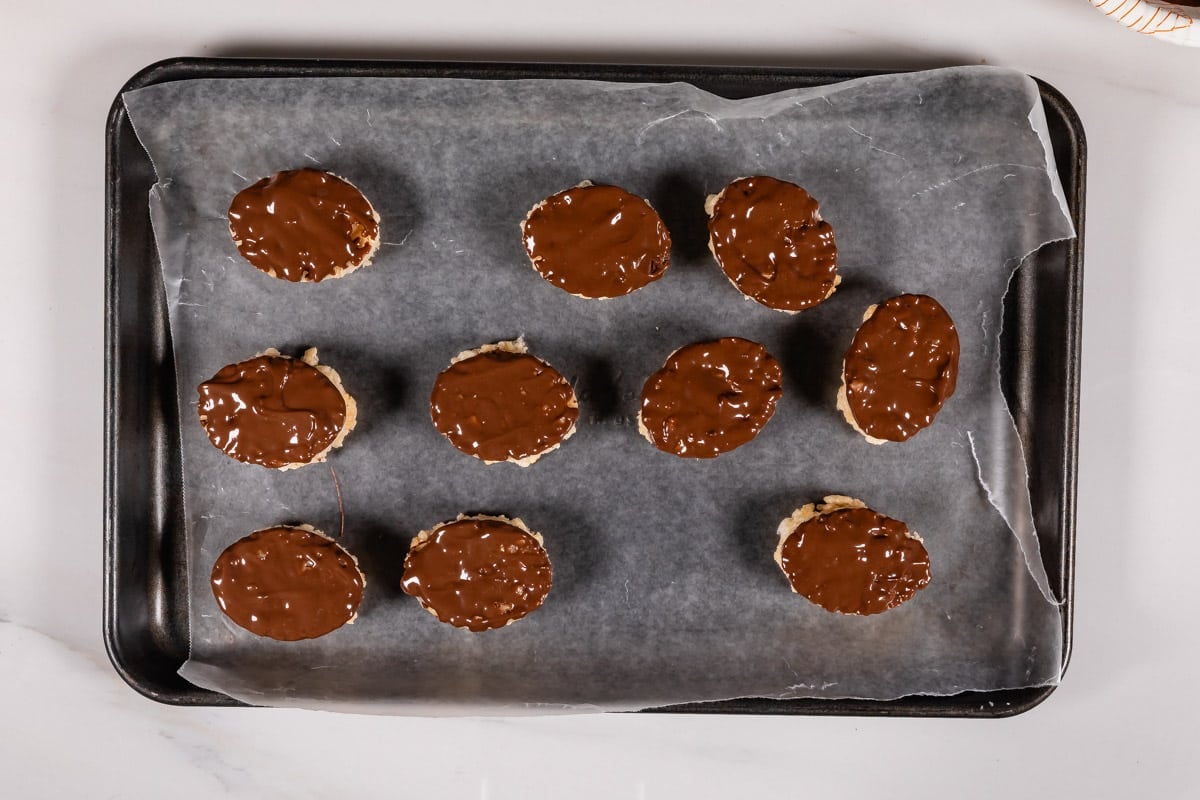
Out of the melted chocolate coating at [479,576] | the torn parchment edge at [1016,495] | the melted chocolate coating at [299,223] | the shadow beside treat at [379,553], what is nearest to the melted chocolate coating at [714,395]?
the melted chocolate coating at [479,576]

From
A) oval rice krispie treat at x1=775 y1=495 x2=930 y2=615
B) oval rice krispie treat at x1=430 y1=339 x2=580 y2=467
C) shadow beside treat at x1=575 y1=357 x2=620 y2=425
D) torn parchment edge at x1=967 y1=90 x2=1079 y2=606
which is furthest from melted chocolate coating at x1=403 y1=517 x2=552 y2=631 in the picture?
torn parchment edge at x1=967 y1=90 x2=1079 y2=606

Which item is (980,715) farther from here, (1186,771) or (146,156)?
(146,156)

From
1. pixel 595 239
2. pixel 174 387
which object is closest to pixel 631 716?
pixel 595 239

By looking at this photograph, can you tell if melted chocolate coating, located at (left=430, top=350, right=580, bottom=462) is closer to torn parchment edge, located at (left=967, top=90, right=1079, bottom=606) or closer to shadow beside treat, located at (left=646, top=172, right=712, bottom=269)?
shadow beside treat, located at (left=646, top=172, right=712, bottom=269)

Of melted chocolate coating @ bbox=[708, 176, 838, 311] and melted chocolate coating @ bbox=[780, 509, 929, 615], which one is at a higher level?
melted chocolate coating @ bbox=[708, 176, 838, 311]

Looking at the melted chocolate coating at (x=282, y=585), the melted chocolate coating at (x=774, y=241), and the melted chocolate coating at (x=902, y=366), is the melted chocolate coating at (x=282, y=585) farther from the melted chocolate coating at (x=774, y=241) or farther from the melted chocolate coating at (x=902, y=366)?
the melted chocolate coating at (x=902, y=366)
